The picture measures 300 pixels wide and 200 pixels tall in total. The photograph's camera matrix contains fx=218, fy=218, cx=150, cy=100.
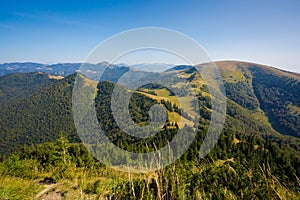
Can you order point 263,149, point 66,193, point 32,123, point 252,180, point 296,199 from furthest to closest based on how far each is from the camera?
point 32,123 → point 263,149 → point 66,193 → point 252,180 → point 296,199

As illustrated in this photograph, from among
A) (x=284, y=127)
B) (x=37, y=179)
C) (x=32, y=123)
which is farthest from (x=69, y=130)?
(x=284, y=127)

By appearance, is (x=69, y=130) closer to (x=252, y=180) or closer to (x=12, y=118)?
(x=12, y=118)

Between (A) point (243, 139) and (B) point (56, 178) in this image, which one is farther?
(A) point (243, 139)

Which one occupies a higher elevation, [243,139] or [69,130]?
[243,139]

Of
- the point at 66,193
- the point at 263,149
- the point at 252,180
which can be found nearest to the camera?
the point at 252,180

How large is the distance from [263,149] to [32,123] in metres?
173

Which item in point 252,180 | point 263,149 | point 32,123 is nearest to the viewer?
point 252,180

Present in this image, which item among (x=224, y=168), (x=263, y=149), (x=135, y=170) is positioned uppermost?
(x=224, y=168)

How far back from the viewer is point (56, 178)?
604 centimetres

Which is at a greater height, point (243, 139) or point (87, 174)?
point (87, 174)

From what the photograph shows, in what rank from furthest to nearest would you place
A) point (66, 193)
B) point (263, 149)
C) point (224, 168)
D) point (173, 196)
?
point (263, 149)
point (66, 193)
point (224, 168)
point (173, 196)

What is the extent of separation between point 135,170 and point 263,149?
87755 mm

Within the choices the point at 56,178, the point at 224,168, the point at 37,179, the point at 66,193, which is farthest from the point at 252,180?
the point at 37,179

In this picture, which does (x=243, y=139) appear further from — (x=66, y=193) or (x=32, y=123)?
(x=32, y=123)
